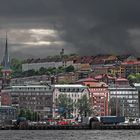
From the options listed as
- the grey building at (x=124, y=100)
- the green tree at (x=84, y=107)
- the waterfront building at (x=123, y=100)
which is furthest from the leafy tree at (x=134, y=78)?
the green tree at (x=84, y=107)

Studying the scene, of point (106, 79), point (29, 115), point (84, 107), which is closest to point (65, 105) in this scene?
point (84, 107)

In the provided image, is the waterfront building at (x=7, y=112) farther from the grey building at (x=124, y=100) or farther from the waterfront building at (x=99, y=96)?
the grey building at (x=124, y=100)

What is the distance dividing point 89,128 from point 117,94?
58893mm

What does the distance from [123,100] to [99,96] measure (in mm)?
4176

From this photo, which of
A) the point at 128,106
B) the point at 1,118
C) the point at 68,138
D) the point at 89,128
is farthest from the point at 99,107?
the point at 68,138

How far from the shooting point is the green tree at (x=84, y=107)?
14565cm

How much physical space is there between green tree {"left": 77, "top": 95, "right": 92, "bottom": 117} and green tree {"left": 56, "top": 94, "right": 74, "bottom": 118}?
136cm

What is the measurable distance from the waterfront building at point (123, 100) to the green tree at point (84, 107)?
6465 millimetres

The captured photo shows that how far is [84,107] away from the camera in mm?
147875

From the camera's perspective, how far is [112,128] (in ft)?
372

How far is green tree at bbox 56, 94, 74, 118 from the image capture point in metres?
150

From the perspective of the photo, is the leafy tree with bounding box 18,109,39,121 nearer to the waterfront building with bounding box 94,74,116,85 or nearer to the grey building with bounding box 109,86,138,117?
the grey building with bounding box 109,86,138,117

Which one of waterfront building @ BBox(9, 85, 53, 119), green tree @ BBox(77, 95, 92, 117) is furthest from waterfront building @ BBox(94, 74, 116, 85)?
green tree @ BBox(77, 95, 92, 117)

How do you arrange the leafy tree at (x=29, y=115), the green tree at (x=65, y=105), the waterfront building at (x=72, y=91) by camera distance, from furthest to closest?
the waterfront building at (x=72, y=91) < the green tree at (x=65, y=105) < the leafy tree at (x=29, y=115)
